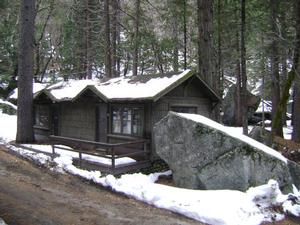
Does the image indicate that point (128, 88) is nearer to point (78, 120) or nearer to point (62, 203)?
point (78, 120)

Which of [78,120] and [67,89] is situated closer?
[78,120]

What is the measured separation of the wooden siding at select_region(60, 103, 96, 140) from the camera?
18.7 metres

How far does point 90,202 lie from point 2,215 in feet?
10.3

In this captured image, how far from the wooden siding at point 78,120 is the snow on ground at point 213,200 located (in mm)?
5429

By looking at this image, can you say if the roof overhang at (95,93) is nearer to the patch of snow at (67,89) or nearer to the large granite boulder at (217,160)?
the patch of snow at (67,89)

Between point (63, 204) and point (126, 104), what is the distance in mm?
7771

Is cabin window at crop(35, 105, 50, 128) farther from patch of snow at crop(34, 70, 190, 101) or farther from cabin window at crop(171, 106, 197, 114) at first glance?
cabin window at crop(171, 106, 197, 114)

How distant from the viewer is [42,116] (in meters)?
22.6

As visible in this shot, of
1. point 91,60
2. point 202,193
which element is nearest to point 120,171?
point 202,193

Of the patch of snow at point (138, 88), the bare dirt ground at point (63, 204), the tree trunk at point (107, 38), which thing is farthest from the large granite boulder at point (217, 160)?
the tree trunk at point (107, 38)

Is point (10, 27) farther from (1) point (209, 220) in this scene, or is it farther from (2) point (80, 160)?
(1) point (209, 220)

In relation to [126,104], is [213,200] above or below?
below

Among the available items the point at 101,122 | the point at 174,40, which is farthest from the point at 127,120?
the point at 174,40

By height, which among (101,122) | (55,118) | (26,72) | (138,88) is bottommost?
(101,122)
